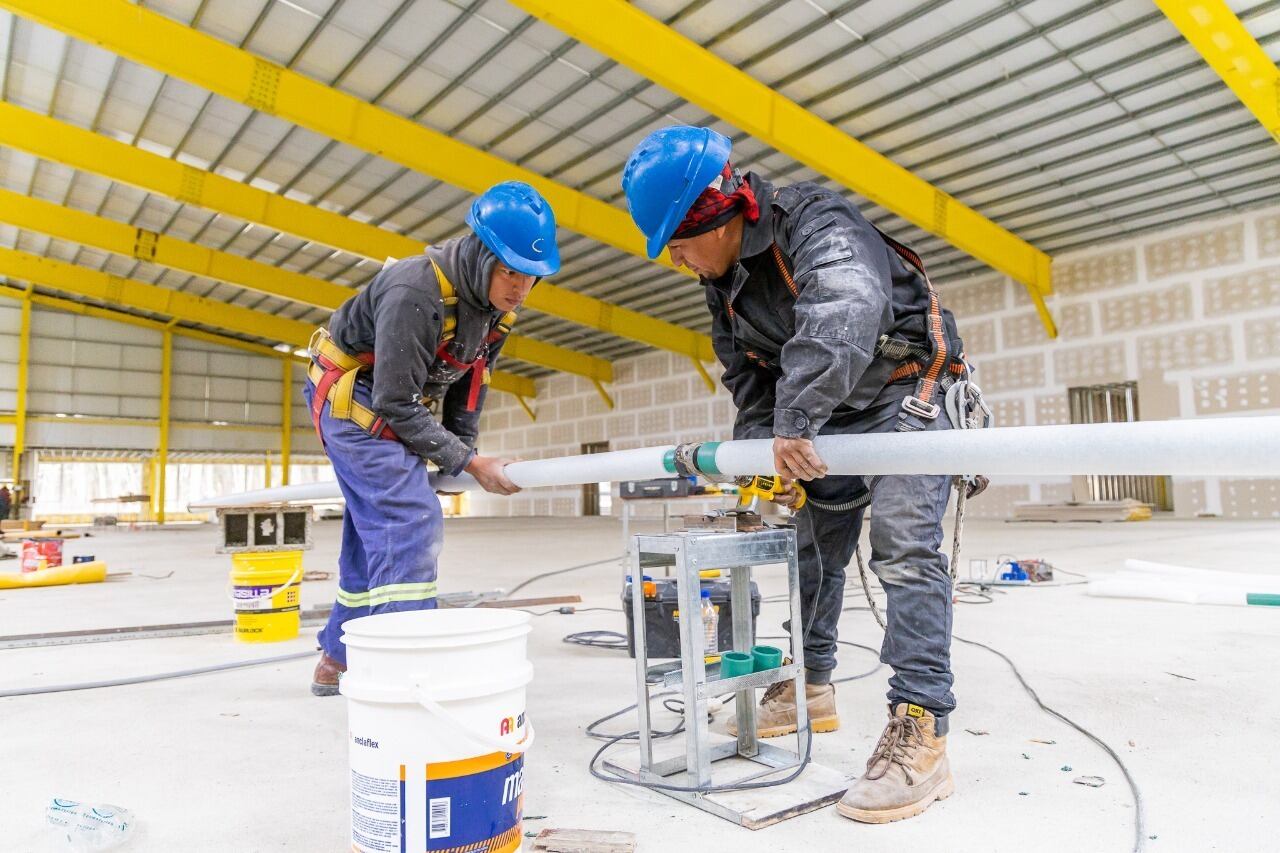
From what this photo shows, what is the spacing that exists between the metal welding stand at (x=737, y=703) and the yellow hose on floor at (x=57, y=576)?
6701 millimetres

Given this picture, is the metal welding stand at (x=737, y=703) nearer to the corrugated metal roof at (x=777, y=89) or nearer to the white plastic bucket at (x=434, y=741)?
the white plastic bucket at (x=434, y=741)

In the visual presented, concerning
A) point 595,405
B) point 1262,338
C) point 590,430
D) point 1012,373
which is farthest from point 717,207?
point 590,430

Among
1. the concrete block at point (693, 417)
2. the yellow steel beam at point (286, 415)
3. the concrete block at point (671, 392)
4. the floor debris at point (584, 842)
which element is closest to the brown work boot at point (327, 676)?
the floor debris at point (584, 842)

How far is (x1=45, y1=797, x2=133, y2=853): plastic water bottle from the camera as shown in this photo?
161 centimetres

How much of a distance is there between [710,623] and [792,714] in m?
0.73

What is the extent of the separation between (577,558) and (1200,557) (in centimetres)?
565

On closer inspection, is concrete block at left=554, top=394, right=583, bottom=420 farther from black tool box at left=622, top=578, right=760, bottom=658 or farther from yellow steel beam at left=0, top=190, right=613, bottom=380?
black tool box at left=622, top=578, right=760, bottom=658

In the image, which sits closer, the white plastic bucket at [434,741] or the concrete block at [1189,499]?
the white plastic bucket at [434,741]

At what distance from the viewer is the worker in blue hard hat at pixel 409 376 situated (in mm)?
2490

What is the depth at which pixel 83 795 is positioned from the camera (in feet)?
6.33

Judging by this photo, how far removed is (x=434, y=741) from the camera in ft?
4.49

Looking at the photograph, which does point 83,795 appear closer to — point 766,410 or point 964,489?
point 766,410

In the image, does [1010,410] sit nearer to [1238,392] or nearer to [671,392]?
[1238,392]

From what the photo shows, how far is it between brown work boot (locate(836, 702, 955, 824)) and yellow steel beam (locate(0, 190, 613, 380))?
50.4 feet
